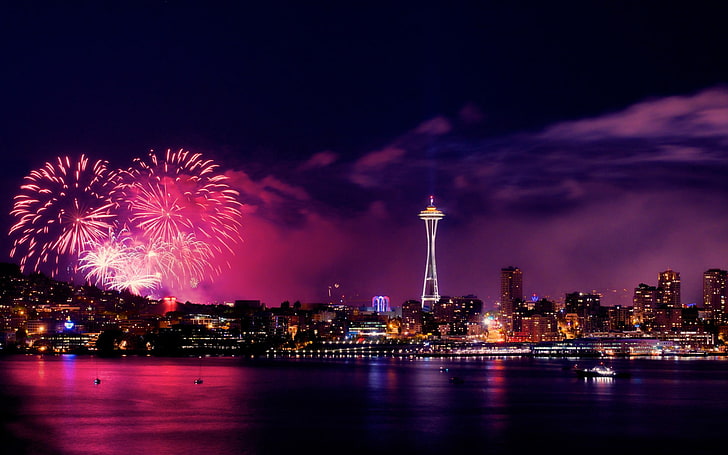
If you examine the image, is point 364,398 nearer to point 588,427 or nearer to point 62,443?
point 588,427

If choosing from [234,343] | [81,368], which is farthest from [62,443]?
[234,343]

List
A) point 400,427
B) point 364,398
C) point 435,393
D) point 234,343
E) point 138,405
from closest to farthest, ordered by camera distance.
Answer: point 400,427 → point 138,405 → point 364,398 → point 435,393 → point 234,343

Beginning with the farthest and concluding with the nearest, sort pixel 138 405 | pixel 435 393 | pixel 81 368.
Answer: pixel 81 368 < pixel 435 393 < pixel 138 405

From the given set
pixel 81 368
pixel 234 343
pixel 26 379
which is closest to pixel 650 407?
pixel 26 379

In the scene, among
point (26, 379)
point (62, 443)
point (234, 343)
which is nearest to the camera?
point (62, 443)

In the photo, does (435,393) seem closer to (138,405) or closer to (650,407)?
(650,407)

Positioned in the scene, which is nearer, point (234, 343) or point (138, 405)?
point (138, 405)
